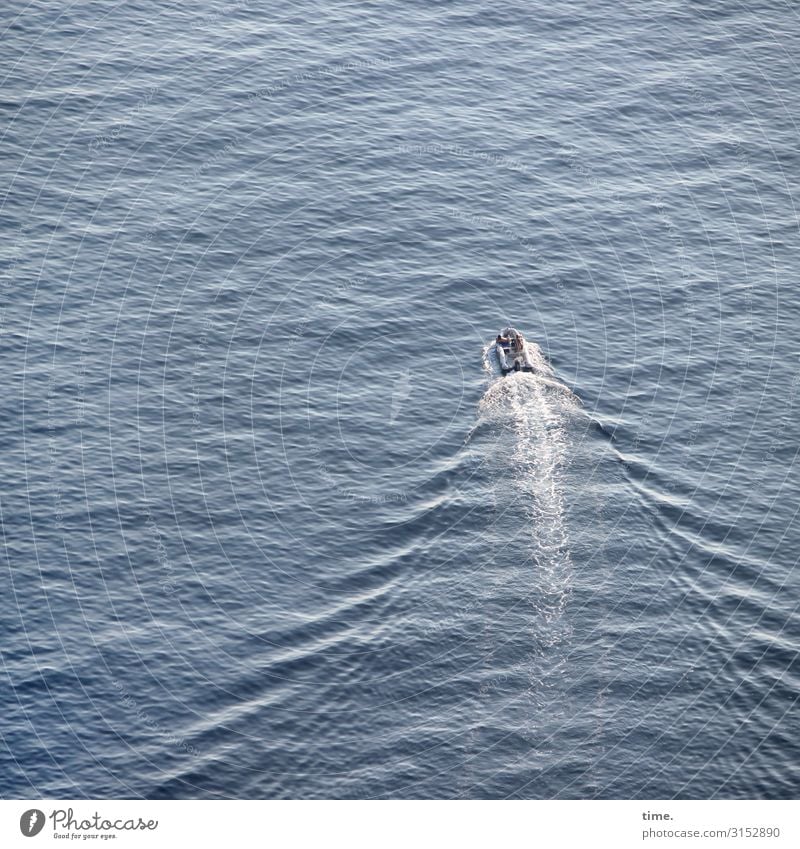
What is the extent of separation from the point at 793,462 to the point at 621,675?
143ft

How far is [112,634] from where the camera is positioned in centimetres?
16788

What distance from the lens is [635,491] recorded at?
187m

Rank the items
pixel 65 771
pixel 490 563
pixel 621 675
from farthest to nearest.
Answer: pixel 490 563
pixel 621 675
pixel 65 771

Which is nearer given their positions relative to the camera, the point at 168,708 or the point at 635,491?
the point at 168,708

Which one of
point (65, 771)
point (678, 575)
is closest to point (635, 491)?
point (678, 575)

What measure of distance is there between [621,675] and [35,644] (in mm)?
57905

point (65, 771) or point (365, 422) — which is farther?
point (365, 422)

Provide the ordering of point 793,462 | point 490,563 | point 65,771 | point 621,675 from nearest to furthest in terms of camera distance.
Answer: point 65,771
point 621,675
point 490,563
point 793,462

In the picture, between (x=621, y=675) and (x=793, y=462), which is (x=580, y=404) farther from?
(x=621, y=675)

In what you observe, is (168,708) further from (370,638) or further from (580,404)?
(580,404)
